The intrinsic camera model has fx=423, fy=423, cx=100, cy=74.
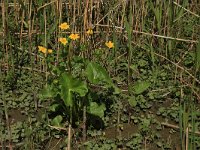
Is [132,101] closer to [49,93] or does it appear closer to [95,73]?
[95,73]

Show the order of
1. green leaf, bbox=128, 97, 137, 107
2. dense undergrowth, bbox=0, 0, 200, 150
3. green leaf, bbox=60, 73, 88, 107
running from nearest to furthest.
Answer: green leaf, bbox=60, 73, 88, 107
dense undergrowth, bbox=0, 0, 200, 150
green leaf, bbox=128, 97, 137, 107

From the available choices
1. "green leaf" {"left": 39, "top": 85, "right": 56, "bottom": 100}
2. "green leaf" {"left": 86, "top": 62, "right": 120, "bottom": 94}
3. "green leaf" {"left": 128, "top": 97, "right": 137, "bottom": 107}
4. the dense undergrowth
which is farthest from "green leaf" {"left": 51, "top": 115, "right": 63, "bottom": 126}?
"green leaf" {"left": 128, "top": 97, "right": 137, "bottom": 107}

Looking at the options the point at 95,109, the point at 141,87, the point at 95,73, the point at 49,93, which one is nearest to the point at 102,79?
the point at 95,73

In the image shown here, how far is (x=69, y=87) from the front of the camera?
217cm

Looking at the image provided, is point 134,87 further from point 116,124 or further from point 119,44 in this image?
point 119,44

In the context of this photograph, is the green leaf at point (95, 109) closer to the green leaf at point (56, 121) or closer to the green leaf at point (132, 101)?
the green leaf at point (56, 121)

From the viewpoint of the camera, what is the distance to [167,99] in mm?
2670

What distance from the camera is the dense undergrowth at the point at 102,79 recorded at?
7.41ft

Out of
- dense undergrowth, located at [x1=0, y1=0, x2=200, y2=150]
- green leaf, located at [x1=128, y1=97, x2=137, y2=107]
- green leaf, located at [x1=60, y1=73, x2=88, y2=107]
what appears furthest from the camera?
green leaf, located at [x1=128, y1=97, x2=137, y2=107]

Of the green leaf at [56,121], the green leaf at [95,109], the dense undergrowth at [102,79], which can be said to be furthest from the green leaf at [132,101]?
the green leaf at [56,121]

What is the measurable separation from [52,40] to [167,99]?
104 centimetres

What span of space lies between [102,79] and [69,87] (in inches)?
7.4

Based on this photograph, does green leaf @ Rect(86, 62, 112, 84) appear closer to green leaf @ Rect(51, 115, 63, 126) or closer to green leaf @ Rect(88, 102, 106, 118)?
green leaf @ Rect(88, 102, 106, 118)

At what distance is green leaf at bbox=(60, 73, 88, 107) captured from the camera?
2.15 meters
